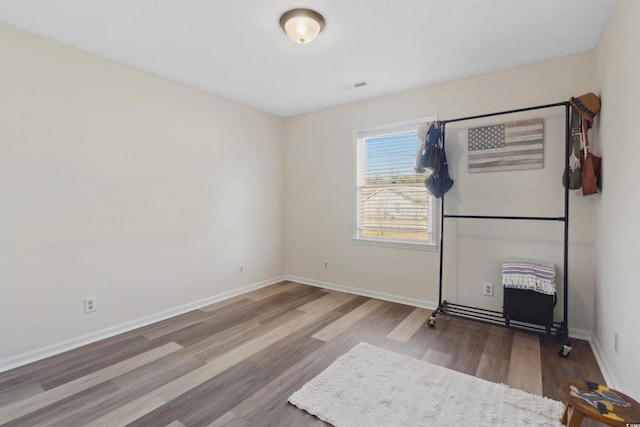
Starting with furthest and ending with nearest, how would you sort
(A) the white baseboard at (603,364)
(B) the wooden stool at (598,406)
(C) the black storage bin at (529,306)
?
(C) the black storage bin at (529,306) → (A) the white baseboard at (603,364) → (B) the wooden stool at (598,406)

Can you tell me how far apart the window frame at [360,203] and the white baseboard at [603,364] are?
152cm

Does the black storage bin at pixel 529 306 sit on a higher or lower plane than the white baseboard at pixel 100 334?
higher

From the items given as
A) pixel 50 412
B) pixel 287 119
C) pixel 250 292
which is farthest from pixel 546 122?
pixel 50 412

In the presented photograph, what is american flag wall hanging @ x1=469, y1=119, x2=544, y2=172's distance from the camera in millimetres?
2900

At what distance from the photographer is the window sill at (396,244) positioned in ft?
11.6

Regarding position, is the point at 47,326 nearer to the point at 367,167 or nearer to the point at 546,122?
the point at 367,167

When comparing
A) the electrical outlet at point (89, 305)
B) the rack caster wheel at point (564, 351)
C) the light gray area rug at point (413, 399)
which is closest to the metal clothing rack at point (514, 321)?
the rack caster wheel at point (564, 351)

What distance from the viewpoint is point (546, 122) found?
2.87m

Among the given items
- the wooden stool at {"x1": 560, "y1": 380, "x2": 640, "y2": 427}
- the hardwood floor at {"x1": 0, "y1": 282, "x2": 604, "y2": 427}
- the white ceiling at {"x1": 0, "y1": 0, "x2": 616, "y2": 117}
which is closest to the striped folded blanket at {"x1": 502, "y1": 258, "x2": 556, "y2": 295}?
the hardwood floor at {"x1": 0, "y1": 282, "x2": 604, "y2": 427}

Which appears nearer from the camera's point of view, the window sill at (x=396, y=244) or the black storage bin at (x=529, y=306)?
the black storage bin at (x=529, y=306)

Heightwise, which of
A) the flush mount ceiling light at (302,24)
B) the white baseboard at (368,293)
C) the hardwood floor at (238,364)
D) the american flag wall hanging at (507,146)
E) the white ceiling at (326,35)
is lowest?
the hardwood floor at (238,364)

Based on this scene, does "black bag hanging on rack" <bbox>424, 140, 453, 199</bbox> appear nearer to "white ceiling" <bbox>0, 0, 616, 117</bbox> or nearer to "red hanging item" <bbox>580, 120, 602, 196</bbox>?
"white ceiling" <bbox>0, 0, 616, 117</bbox>

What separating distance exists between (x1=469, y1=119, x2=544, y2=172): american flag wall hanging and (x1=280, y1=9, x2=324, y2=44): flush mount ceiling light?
1.96 m

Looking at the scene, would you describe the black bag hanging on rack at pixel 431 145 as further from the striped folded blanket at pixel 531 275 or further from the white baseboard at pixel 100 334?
the white baseboard at pixel 100 334
